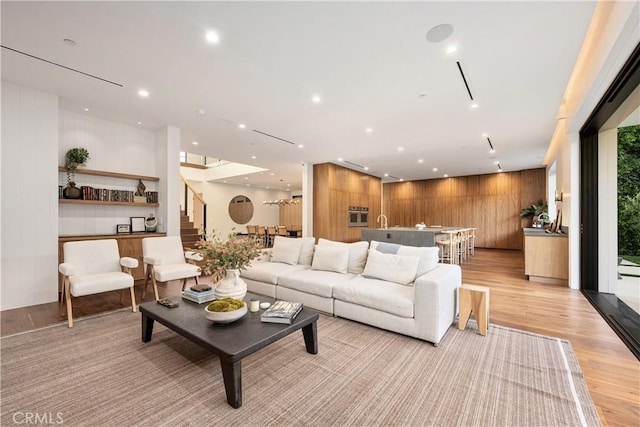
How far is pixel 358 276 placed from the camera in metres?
3.52

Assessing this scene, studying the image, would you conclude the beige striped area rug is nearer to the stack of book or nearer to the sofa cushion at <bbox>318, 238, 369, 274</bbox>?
the stack of book

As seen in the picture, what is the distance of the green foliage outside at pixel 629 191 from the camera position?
4.32 m

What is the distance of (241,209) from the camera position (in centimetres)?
1308

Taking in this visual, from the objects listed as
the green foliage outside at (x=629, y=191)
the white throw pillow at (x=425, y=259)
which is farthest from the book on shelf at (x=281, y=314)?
the green foliage outside at (x=629, y=191)

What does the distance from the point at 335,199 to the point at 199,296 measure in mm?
6433

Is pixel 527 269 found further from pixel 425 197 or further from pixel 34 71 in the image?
pixel 34 71

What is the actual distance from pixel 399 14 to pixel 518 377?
302 centimetres

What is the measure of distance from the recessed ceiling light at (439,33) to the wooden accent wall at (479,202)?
31.1 ft

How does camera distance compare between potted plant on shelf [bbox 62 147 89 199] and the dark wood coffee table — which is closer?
the dark wood coffee table

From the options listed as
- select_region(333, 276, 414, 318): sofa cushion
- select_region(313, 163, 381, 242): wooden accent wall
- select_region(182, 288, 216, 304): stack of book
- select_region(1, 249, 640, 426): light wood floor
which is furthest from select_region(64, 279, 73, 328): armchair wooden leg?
select_region(313, 163, 381, 242): wooden accent wall

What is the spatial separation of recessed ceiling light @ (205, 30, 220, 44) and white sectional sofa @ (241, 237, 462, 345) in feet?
9.07

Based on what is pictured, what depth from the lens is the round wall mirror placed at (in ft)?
41.5

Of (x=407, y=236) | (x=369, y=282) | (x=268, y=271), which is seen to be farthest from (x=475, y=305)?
(x=407, y=236)

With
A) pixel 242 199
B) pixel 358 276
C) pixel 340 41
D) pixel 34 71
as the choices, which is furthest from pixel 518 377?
pixel 242 199
